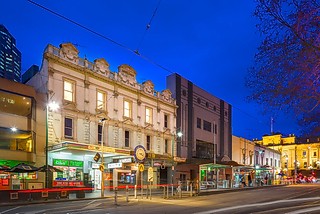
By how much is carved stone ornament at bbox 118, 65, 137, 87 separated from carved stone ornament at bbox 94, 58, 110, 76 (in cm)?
203

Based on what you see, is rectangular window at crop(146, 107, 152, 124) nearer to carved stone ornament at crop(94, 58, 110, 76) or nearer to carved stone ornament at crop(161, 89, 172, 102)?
carved stone ornament at crop(161, 89, 172, 102)

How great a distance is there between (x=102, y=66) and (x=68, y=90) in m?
5.27

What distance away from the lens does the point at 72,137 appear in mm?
31250

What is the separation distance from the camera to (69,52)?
3184cm

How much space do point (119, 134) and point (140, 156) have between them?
13.8 m

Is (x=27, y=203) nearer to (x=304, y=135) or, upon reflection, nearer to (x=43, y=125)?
(x=43, y=125)

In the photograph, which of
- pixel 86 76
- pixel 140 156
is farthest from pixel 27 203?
pixel 86 76

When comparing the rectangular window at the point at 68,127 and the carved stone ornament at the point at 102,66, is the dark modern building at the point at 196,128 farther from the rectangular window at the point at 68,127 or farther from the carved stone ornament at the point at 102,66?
the rectangular window at the point at 68,127

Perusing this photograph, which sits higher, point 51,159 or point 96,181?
point 51,159

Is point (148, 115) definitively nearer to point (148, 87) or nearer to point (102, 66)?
point (148, 87)

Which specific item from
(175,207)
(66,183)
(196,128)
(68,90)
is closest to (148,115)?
(196,128)

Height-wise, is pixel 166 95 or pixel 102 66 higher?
pixel 102 66

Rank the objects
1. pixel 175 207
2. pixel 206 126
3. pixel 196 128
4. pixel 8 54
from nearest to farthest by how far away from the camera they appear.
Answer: pixel 175 207, pixel 196 128, pixel 206 126, pixel 8 54

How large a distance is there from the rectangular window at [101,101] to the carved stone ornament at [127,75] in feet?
10.7
